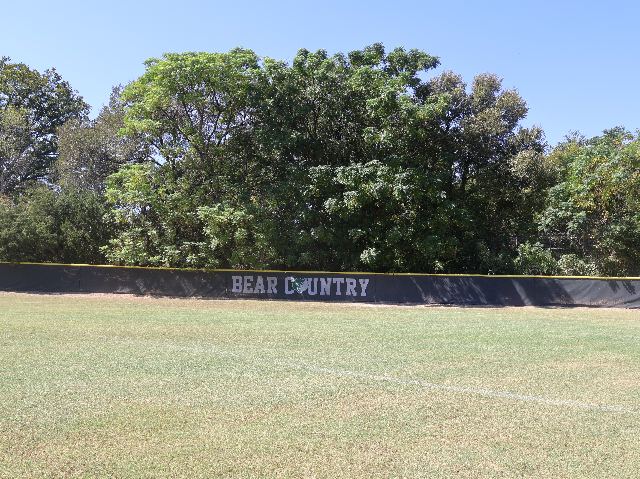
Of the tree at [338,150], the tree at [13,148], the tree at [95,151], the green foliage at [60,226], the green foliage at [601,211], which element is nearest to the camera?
the tree at [338,150]

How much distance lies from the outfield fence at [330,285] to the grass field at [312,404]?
12.5 meters

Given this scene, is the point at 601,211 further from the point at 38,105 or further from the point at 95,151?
the point at 38,105

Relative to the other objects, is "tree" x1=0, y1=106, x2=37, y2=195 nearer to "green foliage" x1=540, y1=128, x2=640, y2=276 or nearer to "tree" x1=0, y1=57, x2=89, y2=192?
"tree" x1=0, y1=57, x2=89, y2=192

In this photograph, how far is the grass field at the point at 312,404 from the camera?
5324 mm

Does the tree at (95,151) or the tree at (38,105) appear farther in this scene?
A: the tree at (38,105)

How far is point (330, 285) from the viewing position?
28859 mm

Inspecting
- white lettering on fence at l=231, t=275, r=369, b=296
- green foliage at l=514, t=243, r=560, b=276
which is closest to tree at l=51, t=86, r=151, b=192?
white lettering on fence at l=231, t=275, r=369, b=296

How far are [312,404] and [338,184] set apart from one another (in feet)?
81.6

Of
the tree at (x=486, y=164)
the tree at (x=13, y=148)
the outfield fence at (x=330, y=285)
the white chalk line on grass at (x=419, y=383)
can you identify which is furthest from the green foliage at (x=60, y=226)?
the white chalk line on grass at (x=419, y=383)

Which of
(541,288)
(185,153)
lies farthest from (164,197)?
(541,288)

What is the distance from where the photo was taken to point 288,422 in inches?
258

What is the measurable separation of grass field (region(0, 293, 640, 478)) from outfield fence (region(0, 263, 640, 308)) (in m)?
12.5

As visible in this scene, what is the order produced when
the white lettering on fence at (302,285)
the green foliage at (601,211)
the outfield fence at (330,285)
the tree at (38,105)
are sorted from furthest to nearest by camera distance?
the tree at (38,105), the green foliage at (601,211), the white lettering on fence at (302,285), the outfield fence at (330,285)

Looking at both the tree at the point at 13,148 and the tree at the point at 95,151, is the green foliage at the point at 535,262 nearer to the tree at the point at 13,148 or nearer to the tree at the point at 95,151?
the tree at the point at 95,151
